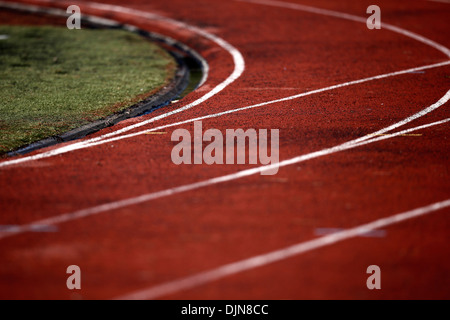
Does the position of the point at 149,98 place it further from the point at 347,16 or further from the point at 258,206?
the point at 347,16

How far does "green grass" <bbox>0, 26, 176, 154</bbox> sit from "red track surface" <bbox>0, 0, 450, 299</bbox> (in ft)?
2.90

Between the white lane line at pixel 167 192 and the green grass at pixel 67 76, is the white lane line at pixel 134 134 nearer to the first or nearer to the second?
the green grass at pixel 67 76

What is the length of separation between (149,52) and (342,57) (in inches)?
158

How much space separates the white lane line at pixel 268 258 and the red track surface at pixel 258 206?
0.05m

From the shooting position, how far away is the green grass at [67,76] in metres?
8.68

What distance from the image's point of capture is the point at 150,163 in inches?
280

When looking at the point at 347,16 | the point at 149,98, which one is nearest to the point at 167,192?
the point at 149,98

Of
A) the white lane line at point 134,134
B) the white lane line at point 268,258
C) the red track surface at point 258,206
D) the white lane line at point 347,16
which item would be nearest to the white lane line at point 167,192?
the red track surface at point 258,206

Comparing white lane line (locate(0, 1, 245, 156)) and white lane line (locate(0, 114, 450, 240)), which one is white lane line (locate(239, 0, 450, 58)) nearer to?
white lane line (locate(0, 1, 245, 156))

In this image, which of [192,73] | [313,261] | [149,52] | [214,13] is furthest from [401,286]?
[214,13]

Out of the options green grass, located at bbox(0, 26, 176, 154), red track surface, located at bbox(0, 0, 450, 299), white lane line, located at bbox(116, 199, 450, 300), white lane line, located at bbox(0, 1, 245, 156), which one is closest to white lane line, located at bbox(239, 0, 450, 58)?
red track surface, located at bbox(0, 0, 450, 299)

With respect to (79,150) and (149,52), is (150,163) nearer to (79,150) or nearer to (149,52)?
(79,150)

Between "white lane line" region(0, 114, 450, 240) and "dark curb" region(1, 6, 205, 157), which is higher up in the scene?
"dark curb" region(1, 6, 205, 157)

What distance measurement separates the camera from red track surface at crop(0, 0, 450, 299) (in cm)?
489
